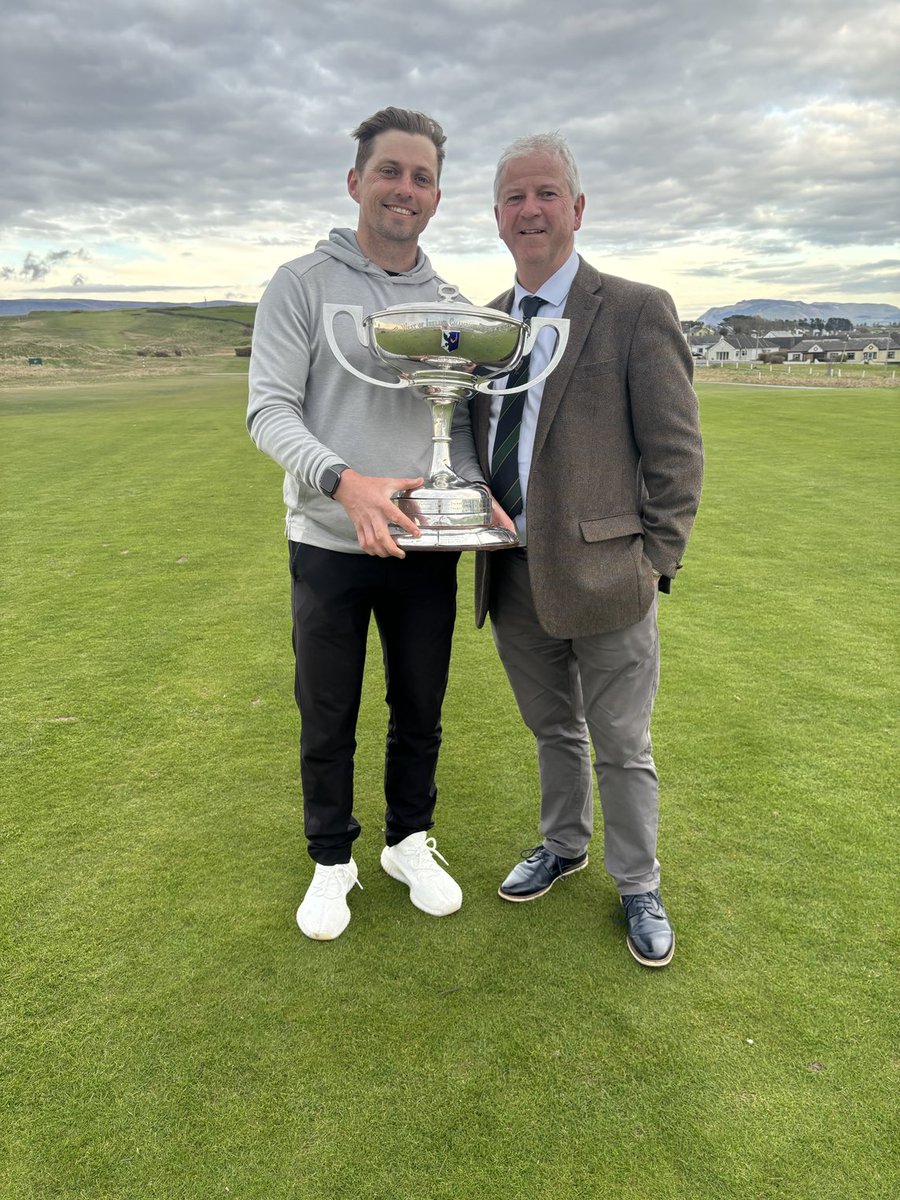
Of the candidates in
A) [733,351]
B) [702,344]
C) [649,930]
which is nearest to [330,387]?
[649,930]

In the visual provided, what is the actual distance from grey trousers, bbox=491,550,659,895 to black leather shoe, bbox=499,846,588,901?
0.13 feet

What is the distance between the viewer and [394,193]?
2166 mm

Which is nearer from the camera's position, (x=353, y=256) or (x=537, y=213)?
(x=537, y=213)

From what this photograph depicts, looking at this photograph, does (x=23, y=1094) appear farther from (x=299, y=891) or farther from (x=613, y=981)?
(x=613, y=981)

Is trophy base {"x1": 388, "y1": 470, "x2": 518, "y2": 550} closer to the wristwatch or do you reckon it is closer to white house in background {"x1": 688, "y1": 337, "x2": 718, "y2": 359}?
the wristwatch

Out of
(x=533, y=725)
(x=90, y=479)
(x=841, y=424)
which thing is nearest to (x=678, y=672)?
(x=533, y=725)

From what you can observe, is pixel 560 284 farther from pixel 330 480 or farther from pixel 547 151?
pixel 330 480

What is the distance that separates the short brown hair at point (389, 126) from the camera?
216cm

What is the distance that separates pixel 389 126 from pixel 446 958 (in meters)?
2.37

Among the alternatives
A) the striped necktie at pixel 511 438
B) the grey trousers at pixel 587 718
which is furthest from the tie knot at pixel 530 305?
the grey trousers at pixel 587 718

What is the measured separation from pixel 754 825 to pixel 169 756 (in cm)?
247

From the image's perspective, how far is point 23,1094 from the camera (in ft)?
6.28

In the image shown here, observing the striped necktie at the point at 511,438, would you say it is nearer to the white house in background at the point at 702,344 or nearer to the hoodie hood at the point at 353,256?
the hoodie hood at the point at 353,256

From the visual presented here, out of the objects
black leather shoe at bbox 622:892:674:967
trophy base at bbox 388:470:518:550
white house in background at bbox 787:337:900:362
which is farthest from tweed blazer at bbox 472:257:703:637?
white house in background at bbox 787:337:900:362
